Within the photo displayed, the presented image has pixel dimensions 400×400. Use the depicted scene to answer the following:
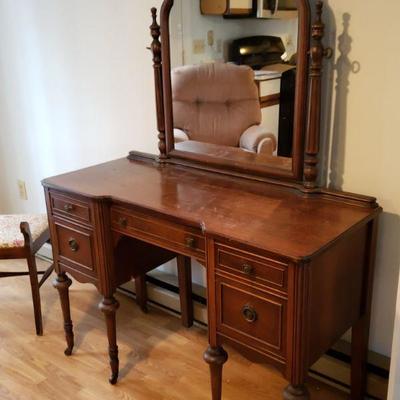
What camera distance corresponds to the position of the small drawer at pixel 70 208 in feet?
6.05

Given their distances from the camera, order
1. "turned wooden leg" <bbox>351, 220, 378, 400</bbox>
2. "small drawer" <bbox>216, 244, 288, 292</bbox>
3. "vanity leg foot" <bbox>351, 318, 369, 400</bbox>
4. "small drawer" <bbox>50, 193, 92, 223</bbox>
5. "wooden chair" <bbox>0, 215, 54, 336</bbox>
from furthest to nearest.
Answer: "wooden chair" <bbox>0, 215, 54, 336</bbox> < "small drawer" <bbox>50, 193, 92, 223</bbox> < "vanity leg foot" <bbox>351, 318, 369, 400</bbox> < "turned wooden leg" <bbox>351, 220, 378, 400</bbox> < "small drawer" <bbox>216, 244, 288, 292</bbox>

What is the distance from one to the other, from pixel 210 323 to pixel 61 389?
0.80 metres

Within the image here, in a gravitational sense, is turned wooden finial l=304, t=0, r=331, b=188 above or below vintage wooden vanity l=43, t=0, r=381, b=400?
above

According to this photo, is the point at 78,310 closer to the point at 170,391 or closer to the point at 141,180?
the point at 170,391

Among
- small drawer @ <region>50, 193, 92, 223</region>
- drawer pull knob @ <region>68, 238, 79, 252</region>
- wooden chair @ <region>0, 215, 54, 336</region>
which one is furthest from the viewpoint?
wooden chair @ <region>0, 215, 54, 336</region>

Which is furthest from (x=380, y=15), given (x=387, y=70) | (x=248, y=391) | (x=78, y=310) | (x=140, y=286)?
(x=78, y=310)

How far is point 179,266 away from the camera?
2270 millimetres

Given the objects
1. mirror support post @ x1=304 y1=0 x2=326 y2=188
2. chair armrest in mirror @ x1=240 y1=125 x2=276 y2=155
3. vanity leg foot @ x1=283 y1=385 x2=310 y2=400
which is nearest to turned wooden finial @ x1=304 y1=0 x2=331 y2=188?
mirror support post @ x1=304 y1=0 x2=326 y2=188

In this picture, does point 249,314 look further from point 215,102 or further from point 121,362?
point 121,362

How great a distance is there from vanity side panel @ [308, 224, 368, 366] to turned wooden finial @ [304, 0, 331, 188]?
0.25 metres

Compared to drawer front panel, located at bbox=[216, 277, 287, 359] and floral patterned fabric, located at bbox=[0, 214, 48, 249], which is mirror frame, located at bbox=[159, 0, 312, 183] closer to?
drawer front panel, located at bbox=[216, 277, 287, 359]

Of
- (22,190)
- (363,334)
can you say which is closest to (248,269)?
(363,334)

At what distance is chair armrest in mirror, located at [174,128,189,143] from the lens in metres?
2.02

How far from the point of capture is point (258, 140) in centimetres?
179
